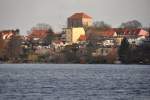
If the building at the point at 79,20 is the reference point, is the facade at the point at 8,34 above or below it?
below

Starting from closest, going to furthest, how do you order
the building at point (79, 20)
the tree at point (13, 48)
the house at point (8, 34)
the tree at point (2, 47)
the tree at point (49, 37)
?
the tree at point (13, 48)
the tree at point (2, 47)
the house at point (8, 34)
the tree at point (49, 37)
the building at point (79, 20)

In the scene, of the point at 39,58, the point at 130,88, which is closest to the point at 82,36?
the point at 39,58

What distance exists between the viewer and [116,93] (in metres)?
43.9

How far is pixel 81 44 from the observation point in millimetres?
141125

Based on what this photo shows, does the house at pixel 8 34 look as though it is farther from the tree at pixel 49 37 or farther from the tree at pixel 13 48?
the tree at pixel 49 37

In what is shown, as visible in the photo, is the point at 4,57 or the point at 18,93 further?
the point at 4,57

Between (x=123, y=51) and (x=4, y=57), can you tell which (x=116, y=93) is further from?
(x=4, y=57)

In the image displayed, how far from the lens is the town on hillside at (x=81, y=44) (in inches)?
4771

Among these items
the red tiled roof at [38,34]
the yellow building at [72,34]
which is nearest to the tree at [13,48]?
the yellow building at [72,34]

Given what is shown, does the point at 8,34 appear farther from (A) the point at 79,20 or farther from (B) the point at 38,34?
(A) the point at 79,20

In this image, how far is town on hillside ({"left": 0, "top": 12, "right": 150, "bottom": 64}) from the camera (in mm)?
121188

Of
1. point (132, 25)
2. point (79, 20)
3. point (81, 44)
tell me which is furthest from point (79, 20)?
point (81, 44)

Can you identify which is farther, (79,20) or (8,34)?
(79,20)

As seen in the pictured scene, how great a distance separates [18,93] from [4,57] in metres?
87.7
